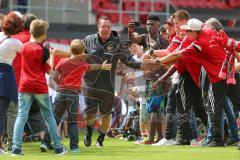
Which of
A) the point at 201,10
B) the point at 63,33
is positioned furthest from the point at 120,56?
the point at 201,10

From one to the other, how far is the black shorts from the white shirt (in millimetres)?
2509

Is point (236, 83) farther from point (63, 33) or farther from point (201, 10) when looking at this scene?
point (201, 10)

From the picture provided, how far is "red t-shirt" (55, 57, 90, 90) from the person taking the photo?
1346cm

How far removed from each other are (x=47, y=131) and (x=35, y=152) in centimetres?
45

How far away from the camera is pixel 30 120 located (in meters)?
14.6

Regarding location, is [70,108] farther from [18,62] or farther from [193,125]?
[193,125]

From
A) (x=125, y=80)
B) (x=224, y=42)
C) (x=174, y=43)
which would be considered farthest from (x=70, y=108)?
(x=125, y=80)

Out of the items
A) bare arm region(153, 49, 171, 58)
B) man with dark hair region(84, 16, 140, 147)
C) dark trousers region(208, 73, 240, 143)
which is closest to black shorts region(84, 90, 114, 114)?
man with dark hair region(84, 16, 140, 147)

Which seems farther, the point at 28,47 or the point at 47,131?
the point at 47,131

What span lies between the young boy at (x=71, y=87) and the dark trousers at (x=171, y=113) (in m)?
2.27

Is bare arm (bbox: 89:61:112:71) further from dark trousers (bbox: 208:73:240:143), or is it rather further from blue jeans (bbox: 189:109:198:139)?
blue jeans (bbox: 189:109:198:139)

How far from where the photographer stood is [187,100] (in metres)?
14.8

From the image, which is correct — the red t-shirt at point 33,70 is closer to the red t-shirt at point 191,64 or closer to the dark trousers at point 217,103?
the red t-shirt at point 191,64

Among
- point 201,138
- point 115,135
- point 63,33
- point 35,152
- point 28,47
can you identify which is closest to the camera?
point 28,47
